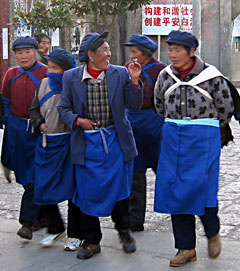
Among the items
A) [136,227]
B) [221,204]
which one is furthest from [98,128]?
[221,204]

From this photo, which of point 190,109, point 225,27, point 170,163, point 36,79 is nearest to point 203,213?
point 170,163

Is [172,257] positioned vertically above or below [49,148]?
below

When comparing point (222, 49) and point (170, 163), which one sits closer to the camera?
point (170, 163)

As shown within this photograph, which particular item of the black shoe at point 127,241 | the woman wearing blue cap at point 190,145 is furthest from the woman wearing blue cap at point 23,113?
the woman wearing blue cap at point 190,145

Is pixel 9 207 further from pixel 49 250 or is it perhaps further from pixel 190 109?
pixel 190 109

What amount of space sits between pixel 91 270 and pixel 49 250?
0.62 meters

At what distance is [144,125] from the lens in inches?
224

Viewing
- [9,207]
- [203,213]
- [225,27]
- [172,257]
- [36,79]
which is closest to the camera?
[203,213]

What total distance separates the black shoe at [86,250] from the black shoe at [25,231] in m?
0.56

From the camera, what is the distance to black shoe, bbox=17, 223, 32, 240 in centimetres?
535

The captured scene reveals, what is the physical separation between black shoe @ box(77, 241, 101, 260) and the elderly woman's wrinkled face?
1.42 m

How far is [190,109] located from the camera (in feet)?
15.4

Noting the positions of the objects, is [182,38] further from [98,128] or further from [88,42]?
[98,128]

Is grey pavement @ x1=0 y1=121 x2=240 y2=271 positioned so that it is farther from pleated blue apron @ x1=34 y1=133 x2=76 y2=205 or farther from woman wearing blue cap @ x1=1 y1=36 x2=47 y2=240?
pleated blue apron @ x1=34 y1=133 x2=76 y2=205
